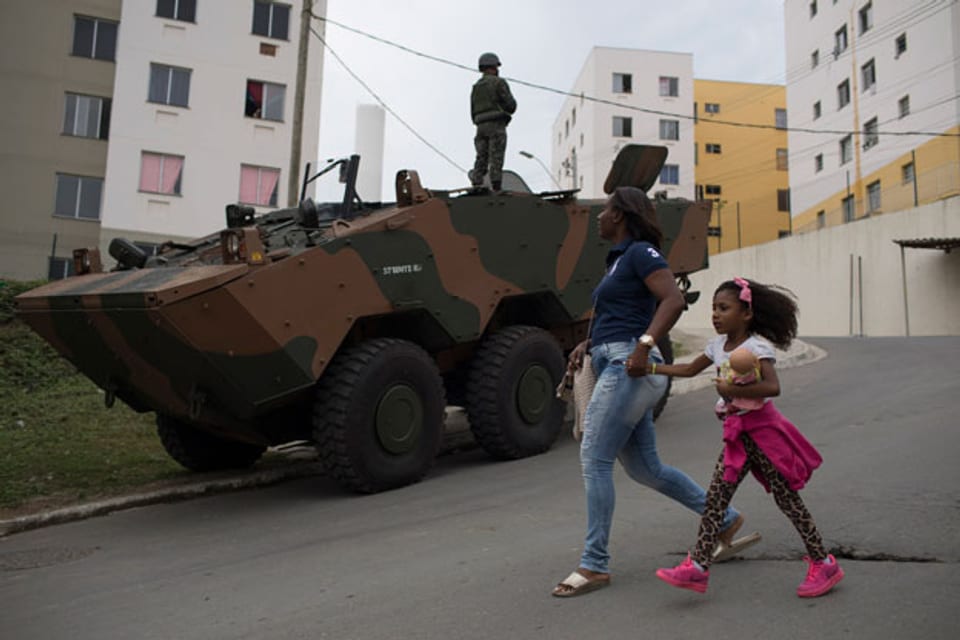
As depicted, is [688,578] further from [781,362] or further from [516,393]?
[781,362]

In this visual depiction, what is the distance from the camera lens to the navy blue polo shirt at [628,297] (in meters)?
3.57

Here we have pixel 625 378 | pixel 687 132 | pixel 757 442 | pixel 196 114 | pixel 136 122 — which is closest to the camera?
pixel 757 442

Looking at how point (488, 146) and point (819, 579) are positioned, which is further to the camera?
point (488, 146)

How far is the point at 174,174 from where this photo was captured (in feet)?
70.0

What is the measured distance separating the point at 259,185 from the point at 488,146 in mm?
15531

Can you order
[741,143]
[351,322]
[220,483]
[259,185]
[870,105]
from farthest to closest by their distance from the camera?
[741,143], [870,105], [259,185], [220,483], [351,322]

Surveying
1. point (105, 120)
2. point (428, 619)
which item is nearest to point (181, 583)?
point (428, 619)

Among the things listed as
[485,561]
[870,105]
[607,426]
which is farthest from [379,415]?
[870,105]

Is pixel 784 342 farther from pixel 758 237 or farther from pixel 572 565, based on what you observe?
pixel 758 237

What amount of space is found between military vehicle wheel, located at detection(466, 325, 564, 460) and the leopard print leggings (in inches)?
133

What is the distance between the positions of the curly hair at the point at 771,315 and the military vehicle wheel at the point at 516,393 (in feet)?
11.1

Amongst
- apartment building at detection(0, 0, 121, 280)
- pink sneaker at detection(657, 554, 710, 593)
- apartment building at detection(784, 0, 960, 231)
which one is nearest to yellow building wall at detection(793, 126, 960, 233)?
apartment building at detection(784, 0, 960, 231)

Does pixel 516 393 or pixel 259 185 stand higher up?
pixel 259 185

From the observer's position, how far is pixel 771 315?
3396 millimetres
